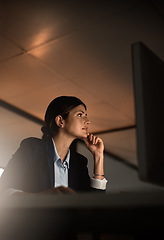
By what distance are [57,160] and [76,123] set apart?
24cm

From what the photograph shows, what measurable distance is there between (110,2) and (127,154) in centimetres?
386

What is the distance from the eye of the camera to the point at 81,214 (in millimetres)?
503

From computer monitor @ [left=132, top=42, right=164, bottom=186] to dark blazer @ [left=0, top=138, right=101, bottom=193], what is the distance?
1.65ft

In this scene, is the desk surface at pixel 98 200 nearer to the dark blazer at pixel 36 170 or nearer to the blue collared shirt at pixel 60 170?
the dark blazer at pixel 36 170

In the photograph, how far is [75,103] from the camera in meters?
1.57

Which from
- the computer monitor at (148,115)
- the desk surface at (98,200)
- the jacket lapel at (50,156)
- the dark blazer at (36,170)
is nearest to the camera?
the desk surface at (98,200)

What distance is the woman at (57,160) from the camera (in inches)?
43.7

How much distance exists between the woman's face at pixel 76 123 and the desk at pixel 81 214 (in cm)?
92

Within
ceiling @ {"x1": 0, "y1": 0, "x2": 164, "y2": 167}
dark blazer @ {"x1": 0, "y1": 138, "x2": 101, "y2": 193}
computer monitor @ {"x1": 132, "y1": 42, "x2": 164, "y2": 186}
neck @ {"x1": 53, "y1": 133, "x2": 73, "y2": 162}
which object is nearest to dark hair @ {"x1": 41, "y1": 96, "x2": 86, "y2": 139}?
neck @ {"x1": 53, "y1": 133, "x2": 73, "y2": 162}

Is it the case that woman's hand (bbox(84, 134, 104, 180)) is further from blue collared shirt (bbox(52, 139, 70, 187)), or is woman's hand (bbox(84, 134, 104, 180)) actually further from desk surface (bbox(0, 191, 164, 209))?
desk surface (bbox(0, 191, 164, 209))

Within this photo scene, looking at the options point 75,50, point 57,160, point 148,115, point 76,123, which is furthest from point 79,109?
point 75,50

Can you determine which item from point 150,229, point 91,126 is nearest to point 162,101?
point 150,229

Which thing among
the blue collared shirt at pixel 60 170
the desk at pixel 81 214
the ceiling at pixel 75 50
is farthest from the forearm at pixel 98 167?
the desk at pixel 81 214

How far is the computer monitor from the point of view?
622 mm
